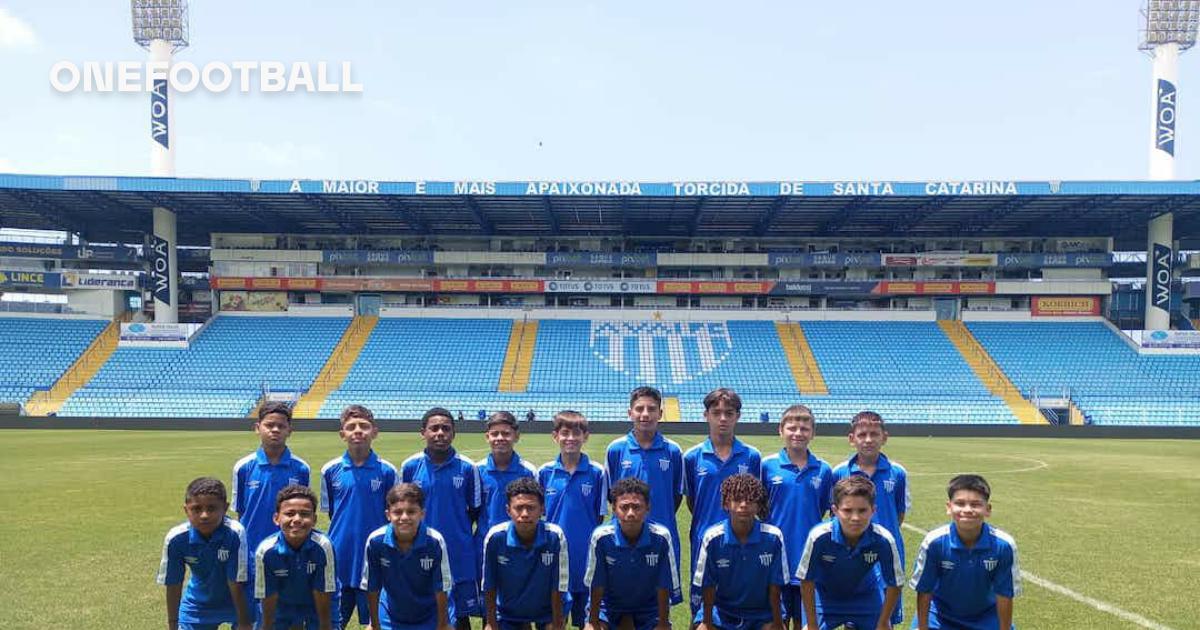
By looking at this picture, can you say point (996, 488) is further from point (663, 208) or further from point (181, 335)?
point (181, 335)

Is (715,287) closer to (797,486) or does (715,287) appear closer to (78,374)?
(78,374)

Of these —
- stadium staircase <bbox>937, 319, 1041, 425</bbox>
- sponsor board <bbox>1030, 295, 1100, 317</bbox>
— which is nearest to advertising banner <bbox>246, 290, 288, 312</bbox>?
stadium staircase <bbox>937, 319, 1041, 425</bbox>

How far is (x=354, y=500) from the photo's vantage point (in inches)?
197

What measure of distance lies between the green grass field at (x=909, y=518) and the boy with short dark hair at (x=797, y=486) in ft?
4.16

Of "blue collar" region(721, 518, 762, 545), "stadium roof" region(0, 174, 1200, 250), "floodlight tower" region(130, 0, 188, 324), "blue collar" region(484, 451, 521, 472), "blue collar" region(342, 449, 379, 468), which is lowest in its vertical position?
"blue collar" region(721, 518, 762, 545)

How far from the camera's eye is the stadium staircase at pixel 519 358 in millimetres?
31922

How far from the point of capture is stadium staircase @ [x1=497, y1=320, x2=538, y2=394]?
31922mm

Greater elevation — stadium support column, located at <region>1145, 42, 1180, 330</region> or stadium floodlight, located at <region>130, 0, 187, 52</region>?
stadium floodlight, located at <region>130, 0, 187, 52</region>

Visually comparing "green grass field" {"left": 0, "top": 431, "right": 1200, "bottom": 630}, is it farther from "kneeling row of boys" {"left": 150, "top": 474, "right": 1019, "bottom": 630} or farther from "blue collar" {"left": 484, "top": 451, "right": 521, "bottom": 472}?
"blue collar" {"left": 484, "top": 451, "right": 521, "bottom": 472}

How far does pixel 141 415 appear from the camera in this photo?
2836 centimetres

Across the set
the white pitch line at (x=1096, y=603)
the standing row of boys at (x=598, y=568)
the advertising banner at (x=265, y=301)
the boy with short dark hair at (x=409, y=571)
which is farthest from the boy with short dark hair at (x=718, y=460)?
the advertising banner at (x=265, y=301)

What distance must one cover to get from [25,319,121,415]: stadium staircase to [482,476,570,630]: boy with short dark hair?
3191 cm

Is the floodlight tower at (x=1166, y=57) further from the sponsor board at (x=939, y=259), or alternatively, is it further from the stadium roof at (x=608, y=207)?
the sponsor board at (x=939, y=259)

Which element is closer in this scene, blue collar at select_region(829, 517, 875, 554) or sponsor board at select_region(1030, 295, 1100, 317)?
blue collar at select_region(829, 517, 875, 554)
